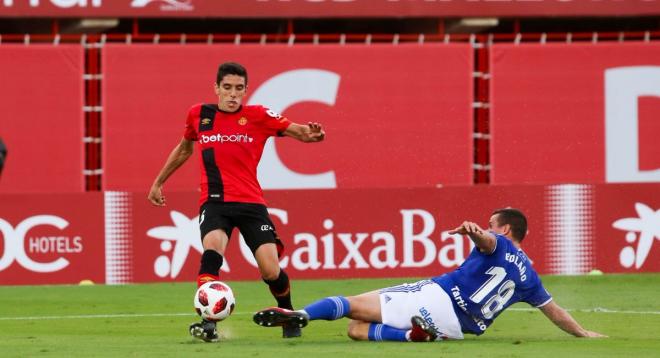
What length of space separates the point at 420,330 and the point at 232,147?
180 cm

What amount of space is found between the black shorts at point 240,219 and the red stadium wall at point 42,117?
8856 mm

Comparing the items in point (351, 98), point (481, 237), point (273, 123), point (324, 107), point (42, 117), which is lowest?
point (481, 237)

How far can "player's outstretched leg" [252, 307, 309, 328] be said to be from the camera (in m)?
9.59

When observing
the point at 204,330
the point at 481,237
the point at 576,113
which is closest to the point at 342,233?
the point at 576,113

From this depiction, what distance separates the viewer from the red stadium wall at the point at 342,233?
16859 millimetres

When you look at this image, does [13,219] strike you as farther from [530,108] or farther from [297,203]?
[530,108]

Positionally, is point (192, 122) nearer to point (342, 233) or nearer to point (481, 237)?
point (481, 237)

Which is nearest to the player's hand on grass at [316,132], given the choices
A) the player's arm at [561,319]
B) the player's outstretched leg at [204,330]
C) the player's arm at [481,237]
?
the player's arm at [481,237]

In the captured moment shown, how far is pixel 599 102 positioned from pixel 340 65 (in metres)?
3.40

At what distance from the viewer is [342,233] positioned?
1734cm

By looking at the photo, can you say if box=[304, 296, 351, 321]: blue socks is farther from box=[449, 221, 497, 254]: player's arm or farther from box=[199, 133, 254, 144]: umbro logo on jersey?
box=[199, 133, 254, 144]: umbro logo on jersey

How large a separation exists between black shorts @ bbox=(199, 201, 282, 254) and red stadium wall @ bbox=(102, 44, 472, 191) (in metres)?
8.87

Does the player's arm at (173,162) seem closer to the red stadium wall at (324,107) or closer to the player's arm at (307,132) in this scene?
the player's arm at (307,132)

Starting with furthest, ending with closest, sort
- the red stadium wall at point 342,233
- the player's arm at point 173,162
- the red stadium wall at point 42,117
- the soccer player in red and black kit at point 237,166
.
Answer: the red stadium wall at point 42,117 → the red stadium wall at point 342,233 → the player's arm at point 173,162 → the soccer player in red and black kit at point 237,166
